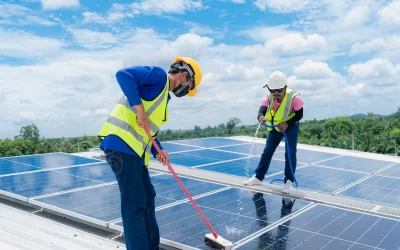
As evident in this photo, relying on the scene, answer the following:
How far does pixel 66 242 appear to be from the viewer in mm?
4555

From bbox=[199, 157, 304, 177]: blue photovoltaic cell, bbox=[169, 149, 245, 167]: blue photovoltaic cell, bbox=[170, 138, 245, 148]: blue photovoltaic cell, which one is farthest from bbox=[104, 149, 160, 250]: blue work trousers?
bbox=[170, 138, 245, 148]: blue photovoltaic cell

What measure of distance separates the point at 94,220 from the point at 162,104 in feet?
6.40

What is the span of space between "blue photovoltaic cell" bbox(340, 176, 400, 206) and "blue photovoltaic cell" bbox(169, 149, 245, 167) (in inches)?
128

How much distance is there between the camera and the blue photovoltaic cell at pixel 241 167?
7.80m

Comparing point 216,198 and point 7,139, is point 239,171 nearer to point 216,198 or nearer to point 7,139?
point 216,198

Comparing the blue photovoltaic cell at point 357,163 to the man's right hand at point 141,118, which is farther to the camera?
the blue photovoltaic cell at point 357,163

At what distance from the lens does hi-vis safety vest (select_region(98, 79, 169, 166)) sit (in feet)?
12.1

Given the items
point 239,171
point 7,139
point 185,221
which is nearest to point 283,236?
point 185,221

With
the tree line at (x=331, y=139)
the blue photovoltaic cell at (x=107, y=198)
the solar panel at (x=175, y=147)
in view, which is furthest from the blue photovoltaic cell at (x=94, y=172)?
the tree line at (x=331, y=139)

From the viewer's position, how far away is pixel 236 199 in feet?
18.8

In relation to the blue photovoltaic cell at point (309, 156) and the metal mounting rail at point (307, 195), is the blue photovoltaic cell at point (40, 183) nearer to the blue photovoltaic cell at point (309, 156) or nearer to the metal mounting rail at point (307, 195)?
the metal mounting rail at point (307, 195)

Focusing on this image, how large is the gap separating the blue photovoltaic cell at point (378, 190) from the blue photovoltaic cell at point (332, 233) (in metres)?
1.11

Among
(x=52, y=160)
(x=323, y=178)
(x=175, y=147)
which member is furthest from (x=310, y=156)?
(x=52, y=160)

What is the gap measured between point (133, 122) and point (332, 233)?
2.57 m
